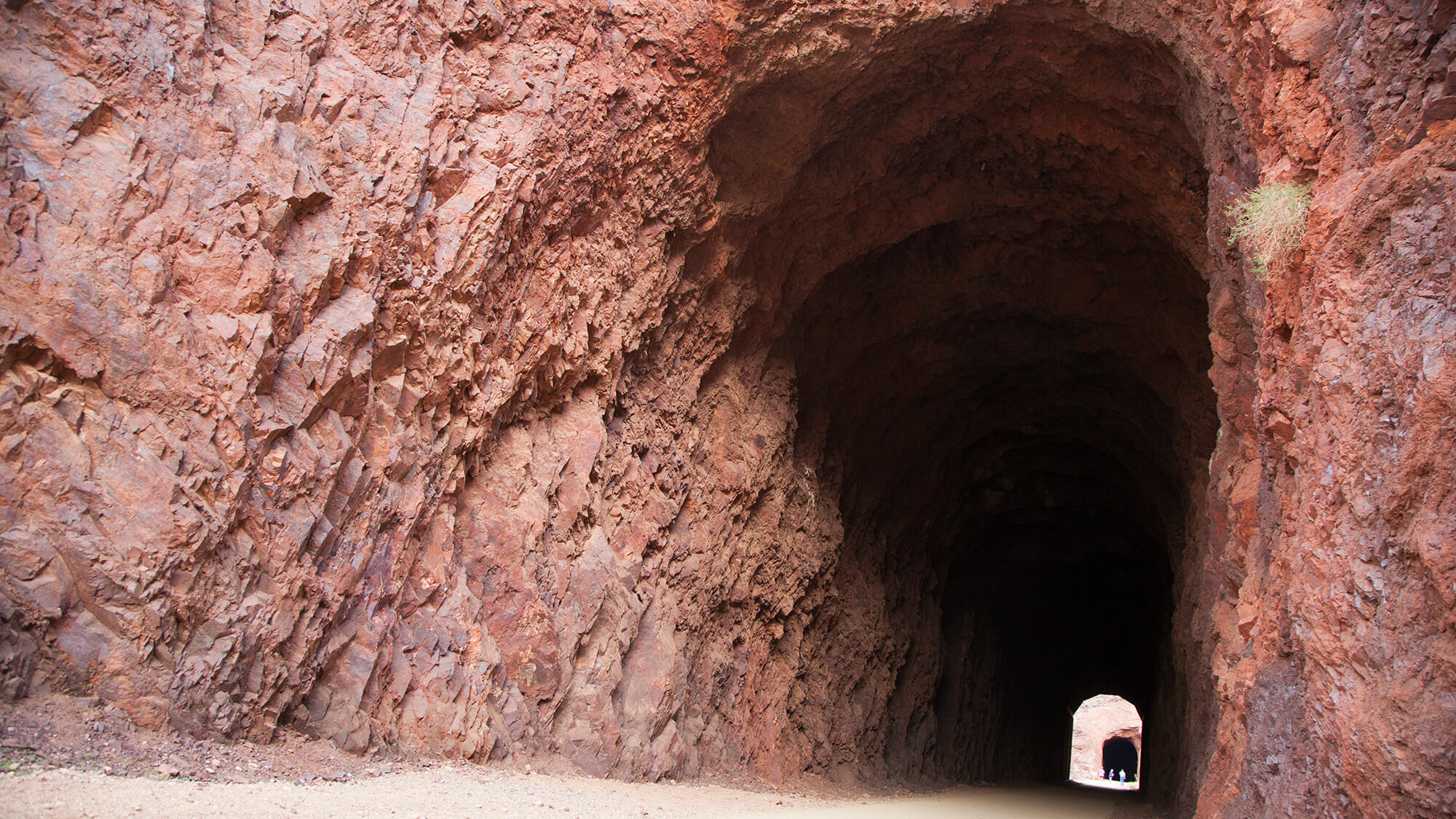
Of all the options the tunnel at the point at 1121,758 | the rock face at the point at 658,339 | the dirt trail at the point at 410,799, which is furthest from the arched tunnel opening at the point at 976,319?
the tunnel at the point at 1121,758

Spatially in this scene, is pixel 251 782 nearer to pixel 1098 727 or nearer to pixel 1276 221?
pixel 1276 221

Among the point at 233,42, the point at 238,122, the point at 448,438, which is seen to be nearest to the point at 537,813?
the point at 448,438

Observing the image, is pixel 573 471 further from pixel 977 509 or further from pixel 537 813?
pixel 977 509

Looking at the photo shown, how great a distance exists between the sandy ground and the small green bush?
4914mm

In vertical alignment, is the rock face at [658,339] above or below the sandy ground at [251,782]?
above

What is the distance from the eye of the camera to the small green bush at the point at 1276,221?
5723 millimetres

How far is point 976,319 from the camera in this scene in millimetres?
12906

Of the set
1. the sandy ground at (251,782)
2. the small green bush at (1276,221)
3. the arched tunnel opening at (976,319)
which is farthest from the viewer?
the arched tunnel opening at (976,319)

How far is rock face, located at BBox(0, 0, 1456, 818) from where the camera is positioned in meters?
4.85

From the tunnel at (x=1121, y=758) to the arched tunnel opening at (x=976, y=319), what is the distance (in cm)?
2463

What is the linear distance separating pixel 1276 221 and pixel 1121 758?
4319 cm

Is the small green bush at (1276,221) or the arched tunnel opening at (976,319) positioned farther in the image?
the arched tunnel opening at (976,319)

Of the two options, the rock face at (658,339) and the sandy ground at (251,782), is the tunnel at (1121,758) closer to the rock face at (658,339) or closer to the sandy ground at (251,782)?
the rock face at (658,339)

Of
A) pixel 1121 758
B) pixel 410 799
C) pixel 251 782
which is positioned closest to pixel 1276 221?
pixel 410 799
